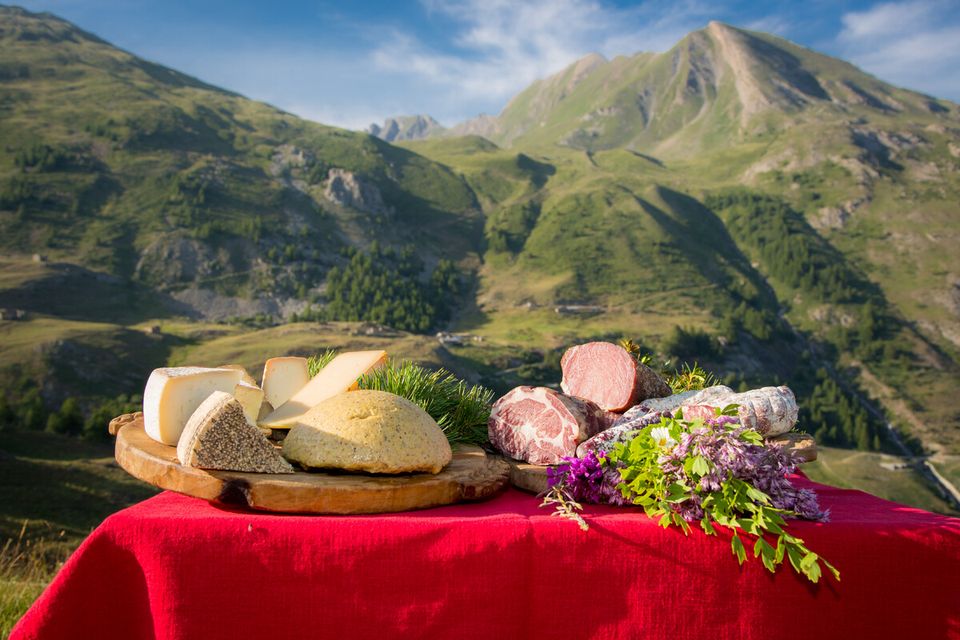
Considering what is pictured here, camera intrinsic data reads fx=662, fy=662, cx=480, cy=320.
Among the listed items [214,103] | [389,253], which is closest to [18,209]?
[389,253]

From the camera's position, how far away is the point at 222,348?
64.1 m

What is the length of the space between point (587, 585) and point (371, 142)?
158 metres

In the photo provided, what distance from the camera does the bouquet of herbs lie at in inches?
100

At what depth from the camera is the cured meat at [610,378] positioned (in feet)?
13.7

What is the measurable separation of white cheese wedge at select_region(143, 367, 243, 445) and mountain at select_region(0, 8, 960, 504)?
54617 mm

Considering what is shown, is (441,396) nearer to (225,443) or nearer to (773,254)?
(225,443)

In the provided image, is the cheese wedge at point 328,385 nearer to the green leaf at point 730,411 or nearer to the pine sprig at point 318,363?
the pine sprig at point 318,363

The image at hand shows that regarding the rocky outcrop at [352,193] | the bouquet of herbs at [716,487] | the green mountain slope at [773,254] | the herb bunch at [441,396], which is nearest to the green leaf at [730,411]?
the bouquet of herbs at [716,487]

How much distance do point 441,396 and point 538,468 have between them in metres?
0.94

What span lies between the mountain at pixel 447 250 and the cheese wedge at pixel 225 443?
181ft

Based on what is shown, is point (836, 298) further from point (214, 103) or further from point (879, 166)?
point (214, 103)

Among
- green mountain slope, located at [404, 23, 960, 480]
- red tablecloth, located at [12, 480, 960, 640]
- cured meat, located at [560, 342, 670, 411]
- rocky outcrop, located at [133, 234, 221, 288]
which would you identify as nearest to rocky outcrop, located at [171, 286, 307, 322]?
rocky outcrop, located at [133, 234, 221, 288]

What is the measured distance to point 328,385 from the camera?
3627mm

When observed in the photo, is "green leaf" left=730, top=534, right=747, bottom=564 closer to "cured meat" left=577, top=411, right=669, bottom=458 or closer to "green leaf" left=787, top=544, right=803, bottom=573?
"green leaf" left=787, top=544, right=803, bottom=573
